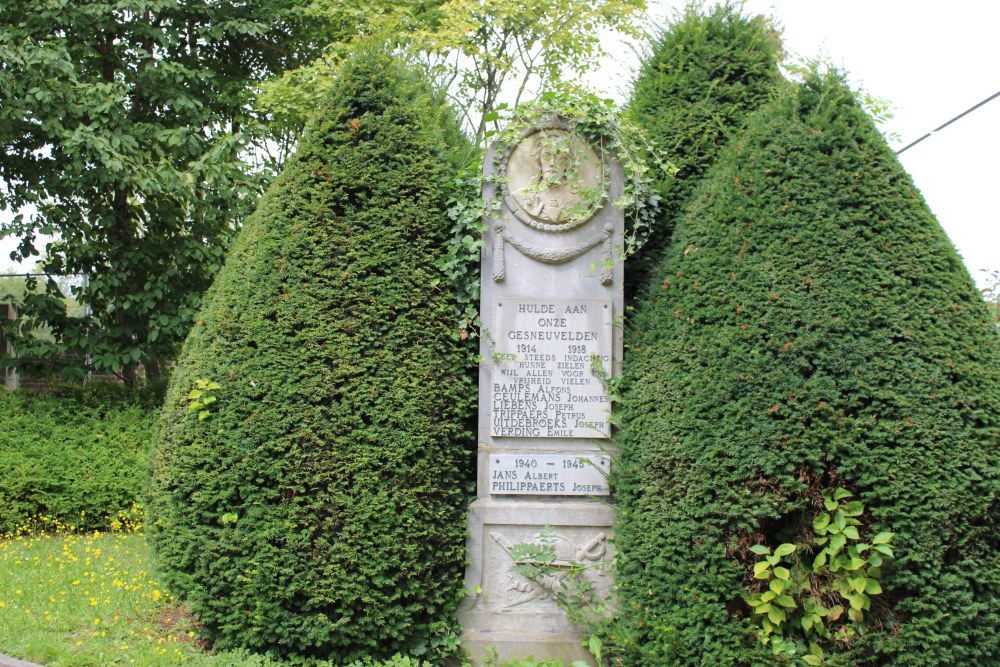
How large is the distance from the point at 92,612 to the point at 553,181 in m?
4.99

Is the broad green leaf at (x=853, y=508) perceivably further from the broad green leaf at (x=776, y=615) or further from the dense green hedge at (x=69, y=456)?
the dense green hedge at (x=69, y=456)

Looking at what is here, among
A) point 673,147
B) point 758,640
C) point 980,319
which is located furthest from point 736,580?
point 673,147

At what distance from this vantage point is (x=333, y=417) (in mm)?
5773

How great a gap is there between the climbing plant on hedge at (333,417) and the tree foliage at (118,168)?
5.17 meters

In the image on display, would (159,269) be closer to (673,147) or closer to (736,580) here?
(673,147)

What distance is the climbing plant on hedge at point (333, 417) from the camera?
18.5ft

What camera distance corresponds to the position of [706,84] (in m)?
6.77

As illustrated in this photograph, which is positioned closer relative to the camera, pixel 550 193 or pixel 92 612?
pixel 550 193

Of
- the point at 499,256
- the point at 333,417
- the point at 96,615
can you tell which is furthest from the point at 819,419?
the point at 96,615

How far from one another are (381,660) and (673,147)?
4419 mm

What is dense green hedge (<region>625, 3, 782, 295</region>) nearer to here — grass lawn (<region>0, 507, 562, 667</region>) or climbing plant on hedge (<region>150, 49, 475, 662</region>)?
climbing plant on hedge (<region>150, 49, 475, 662</region>)

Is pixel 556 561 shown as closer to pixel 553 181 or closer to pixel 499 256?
pixel 499 256

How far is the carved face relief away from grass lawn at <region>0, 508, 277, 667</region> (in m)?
3.69

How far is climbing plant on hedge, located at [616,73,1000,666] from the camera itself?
16.0ft
